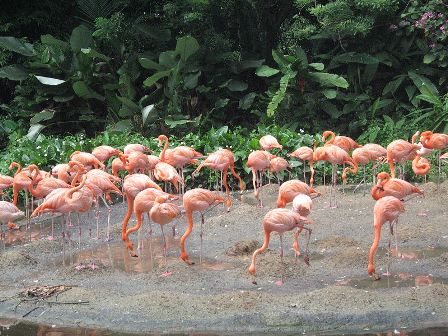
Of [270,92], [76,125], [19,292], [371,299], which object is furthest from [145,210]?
[76,125]

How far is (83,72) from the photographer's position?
12.3 metres

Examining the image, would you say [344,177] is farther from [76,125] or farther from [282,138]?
[76,125]

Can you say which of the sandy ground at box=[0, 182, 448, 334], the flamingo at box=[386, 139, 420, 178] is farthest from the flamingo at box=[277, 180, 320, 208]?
the flamingo at box=[386, 139, 420, 178]

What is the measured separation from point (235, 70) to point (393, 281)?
7726 mm

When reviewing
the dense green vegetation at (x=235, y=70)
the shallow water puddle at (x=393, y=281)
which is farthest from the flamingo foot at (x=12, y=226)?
the shallow water puddle at (x=393, y=281)

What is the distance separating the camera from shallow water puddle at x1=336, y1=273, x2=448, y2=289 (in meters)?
5.27

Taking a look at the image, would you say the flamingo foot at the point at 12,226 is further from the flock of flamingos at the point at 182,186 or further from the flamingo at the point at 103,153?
the flamingo at the point at 103,153

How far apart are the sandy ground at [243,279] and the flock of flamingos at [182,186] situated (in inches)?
8.7

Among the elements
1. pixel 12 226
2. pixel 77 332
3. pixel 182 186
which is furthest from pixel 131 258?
pixel 12 226

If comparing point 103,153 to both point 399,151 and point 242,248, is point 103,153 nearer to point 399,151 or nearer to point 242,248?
point 242,248

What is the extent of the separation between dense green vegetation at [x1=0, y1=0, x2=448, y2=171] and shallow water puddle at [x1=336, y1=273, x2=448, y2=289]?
576 centimetres

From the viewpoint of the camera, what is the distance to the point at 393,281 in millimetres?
5359

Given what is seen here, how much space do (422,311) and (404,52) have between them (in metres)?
8.42

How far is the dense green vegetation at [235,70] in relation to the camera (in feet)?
37.7
